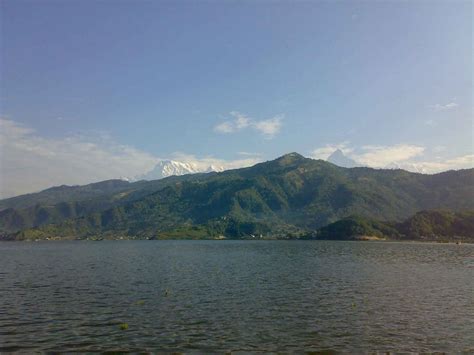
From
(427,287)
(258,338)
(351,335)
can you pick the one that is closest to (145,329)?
(258,338)

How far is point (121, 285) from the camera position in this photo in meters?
81.8

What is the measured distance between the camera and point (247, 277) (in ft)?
316

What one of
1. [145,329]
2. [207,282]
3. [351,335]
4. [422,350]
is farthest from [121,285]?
[422,350]

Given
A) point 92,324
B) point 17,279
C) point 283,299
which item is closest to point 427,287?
point 283,299

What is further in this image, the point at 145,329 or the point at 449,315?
the point at 449,315

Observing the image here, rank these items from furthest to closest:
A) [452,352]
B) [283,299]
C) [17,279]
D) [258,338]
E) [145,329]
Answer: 1. [17,279]
2. [283,299]
3. [145,329]
4. [258,338]
5. [452,352]

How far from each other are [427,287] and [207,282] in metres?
48.1

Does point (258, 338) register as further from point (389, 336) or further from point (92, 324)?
point (92, 324)

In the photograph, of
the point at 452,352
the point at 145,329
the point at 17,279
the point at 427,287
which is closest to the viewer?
the point at 452,352

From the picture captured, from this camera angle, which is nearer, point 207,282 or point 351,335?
point 351,335

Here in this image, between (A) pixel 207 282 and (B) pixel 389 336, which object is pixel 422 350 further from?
(A) pixel 207 282

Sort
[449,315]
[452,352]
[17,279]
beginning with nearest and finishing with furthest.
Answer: [452,352]
[449,315]
[17,279]

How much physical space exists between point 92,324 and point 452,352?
42.3 meters

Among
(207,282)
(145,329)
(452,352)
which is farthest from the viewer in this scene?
(207,282)
